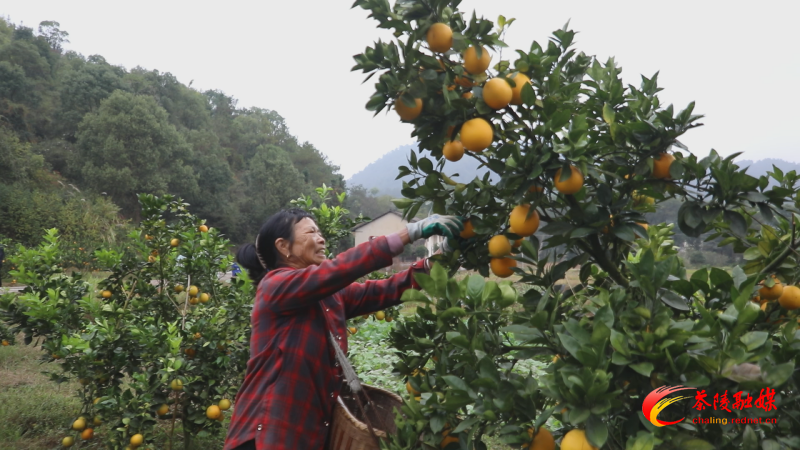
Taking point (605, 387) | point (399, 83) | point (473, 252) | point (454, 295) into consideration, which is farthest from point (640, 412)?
point (399, 83)

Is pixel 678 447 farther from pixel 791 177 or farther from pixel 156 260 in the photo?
pixel 156 260

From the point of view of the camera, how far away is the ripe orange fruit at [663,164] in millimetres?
1137

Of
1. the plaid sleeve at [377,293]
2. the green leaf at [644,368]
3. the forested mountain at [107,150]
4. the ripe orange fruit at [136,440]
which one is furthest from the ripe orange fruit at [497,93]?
the forested mountain at [107,150]

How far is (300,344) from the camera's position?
1515 millimetres

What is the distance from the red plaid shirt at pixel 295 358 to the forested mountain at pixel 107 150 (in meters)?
22.7

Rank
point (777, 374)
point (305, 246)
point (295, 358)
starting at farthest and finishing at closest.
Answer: point (305, 246), point (295, 358), point (777, 374)

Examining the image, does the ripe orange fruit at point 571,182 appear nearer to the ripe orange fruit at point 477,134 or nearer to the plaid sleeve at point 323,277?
the ripe orange fruit at point 477,134

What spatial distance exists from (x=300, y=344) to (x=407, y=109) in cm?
77

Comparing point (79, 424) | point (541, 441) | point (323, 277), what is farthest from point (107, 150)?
point (541, 441)

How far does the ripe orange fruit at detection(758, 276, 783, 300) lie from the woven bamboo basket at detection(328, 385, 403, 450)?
36.2 inches

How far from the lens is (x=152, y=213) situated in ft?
11.2

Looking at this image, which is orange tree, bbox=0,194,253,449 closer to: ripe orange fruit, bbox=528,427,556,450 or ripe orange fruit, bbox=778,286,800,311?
ripe orange fruit, bbox=528,427,556,450

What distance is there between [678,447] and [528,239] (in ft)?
1.66

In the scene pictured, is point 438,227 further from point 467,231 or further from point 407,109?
point 407,109
